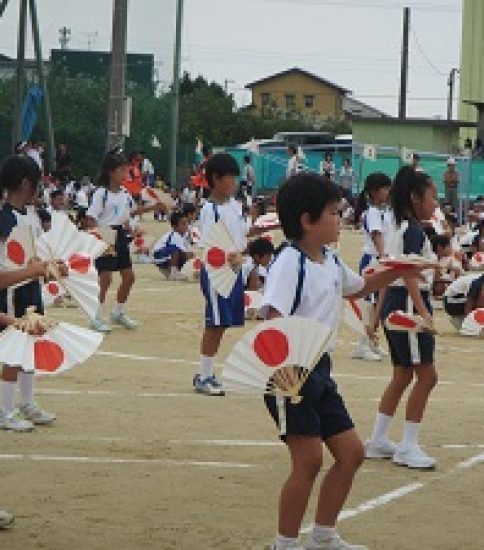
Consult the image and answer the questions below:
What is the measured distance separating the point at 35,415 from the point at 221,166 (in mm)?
2730

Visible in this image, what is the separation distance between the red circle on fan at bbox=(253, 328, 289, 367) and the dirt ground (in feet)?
3.45

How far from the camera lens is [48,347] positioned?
761 centimetres

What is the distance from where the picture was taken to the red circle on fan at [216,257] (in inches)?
478

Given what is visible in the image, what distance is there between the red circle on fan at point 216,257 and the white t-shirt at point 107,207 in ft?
13.1

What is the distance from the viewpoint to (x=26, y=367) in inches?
296

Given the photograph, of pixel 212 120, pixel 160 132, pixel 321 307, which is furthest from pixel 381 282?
pixel 212 120

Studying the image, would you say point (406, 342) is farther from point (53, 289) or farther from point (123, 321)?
point (123, 321)

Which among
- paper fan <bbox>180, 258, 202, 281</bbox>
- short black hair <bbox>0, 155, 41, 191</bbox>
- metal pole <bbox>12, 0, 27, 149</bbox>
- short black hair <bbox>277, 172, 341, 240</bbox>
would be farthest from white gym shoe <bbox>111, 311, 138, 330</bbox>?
metal pole <bbox>12, 0, 27, 149</bbox>

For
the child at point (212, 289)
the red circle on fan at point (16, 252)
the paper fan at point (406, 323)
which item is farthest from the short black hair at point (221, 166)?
the red circle on fan at point (16, 252)

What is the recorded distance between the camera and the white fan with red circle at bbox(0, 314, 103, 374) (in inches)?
295

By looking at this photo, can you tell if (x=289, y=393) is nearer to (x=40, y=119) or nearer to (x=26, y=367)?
(x=26, y=367)

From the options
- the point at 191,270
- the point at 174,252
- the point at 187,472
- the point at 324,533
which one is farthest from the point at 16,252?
the point at 174,252

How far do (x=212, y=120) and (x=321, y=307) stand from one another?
69.1 m

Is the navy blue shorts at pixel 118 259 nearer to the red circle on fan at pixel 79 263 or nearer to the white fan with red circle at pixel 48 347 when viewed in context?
the red circle on fan at pixel 79 263
